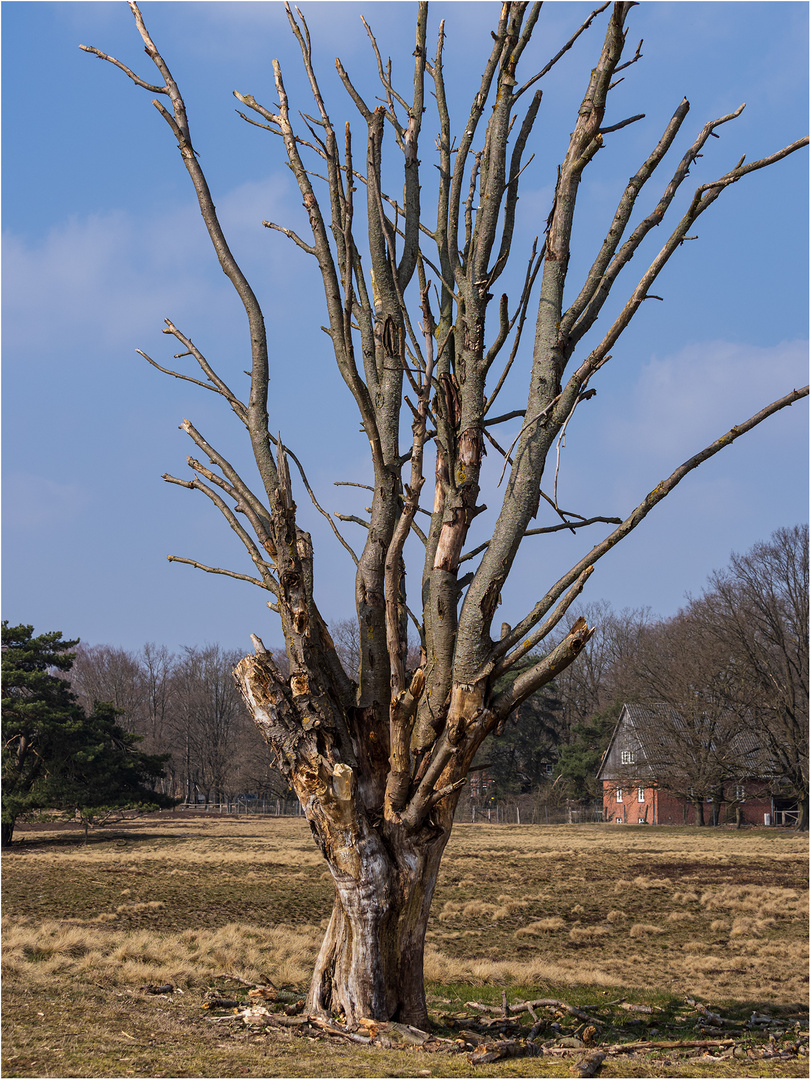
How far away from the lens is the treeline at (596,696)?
126ft

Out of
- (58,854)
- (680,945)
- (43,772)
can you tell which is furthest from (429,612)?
(43,772)

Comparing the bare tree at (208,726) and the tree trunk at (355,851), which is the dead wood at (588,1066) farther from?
the bare tree at (208,726)

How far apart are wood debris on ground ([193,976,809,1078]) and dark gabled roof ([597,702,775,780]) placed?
33.8 m

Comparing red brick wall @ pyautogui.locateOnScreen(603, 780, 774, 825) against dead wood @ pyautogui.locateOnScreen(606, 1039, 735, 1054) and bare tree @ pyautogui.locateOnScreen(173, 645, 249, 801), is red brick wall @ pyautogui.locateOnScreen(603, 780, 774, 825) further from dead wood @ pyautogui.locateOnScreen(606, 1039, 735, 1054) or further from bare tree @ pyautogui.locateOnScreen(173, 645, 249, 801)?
dead wood @ pyautogui.locateOnScreen(606, 1039, 735, 1054)

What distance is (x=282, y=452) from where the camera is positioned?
211 inches

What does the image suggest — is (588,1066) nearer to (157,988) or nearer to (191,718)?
(157,988)

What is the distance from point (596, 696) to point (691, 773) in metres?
22.3

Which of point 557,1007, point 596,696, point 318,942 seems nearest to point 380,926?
point 557,1007

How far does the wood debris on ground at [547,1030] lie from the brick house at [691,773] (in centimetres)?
3217

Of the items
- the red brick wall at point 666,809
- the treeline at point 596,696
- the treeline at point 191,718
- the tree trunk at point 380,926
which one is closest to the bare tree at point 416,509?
the tree trunk at point 380,926

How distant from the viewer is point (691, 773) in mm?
39688

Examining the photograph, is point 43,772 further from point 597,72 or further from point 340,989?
point 597,72

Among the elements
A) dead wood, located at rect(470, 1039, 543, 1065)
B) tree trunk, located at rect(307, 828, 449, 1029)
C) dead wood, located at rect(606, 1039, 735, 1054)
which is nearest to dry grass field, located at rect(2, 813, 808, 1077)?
dead wood, located at rect(470, 1039, 543, 1065)

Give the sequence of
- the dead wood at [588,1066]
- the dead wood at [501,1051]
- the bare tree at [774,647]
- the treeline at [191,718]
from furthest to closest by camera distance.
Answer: the treeline at [191,718] < the bare tree at [774,647] < the dead wood at [501,1051] < the dead wood at [588,1066]
